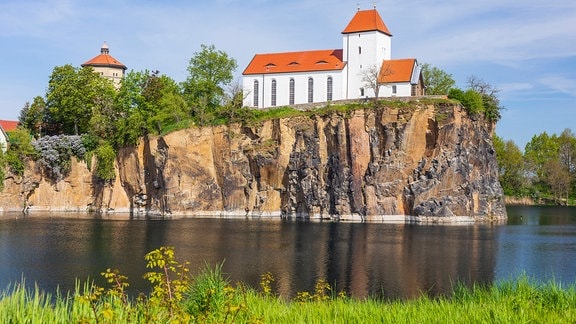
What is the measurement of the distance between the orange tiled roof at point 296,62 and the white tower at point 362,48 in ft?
4.78

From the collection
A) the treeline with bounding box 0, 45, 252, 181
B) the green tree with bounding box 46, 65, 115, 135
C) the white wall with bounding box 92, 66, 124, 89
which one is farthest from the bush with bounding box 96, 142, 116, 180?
the white wall with bounding box 92, 66, 124, 89

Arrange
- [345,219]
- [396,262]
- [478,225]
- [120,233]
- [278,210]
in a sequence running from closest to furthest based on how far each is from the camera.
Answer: [396,262], [120,233], [478,225], [345,219], [278,210]

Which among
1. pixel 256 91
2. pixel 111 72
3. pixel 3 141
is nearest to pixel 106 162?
pixel 3 141

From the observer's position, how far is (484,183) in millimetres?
65938

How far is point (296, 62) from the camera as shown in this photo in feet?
246

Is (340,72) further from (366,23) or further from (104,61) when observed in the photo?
(104,61)

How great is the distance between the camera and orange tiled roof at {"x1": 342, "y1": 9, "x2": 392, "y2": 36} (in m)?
71.2

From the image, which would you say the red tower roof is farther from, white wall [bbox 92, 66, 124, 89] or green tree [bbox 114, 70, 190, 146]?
green tree [bbox 114, 70, 190, 146]

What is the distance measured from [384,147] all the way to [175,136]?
23.0m

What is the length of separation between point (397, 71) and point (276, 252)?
39.4 metres

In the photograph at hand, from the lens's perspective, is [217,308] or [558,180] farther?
[558,180]

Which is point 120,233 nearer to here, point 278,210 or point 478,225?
point 278,210

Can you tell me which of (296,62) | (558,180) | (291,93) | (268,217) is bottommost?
(268,217)

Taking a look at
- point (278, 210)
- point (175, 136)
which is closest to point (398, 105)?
point (278, 210)
